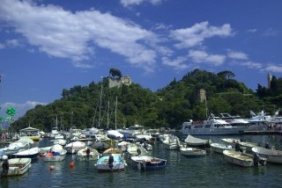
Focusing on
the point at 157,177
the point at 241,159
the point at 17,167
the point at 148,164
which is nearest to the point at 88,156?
the point at 148,164

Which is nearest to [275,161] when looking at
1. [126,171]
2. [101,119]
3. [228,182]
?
[228,182]

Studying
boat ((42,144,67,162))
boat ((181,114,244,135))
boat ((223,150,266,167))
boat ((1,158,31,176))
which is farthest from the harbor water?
boat ((181,114,244,135))

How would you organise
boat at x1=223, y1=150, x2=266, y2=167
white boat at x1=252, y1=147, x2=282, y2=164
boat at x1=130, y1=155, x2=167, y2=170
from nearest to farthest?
boat at x1=130, y1=155, x2=167, y2=170 → boat at x1=223, y1=150, x2=266, y2=167 → white boat at x1=252, y1=147, x2=282, y2=164

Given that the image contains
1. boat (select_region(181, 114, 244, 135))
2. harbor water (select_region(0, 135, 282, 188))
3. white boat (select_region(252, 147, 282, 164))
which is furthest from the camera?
boat (select_region(181, 114, 244, 135))

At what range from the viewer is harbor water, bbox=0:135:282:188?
4441 centimetres

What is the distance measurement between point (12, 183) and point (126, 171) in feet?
42.7

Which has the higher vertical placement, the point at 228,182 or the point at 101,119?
the point at 101,119

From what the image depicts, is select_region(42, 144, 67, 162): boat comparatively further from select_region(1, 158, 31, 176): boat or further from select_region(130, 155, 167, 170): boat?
select_region(130, 155, 167, 170): boat

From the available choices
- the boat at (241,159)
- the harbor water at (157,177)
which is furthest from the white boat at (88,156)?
the boat at (241,159)

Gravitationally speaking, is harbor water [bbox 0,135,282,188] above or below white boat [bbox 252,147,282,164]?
below

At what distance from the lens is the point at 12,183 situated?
45.2 m

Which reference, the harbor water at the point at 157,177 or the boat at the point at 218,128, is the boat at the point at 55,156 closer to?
the harbor water at the point at 157,177

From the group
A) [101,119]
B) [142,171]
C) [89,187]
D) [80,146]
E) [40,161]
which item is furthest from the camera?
[101,119]

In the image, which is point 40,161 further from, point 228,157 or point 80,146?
point 228,157
